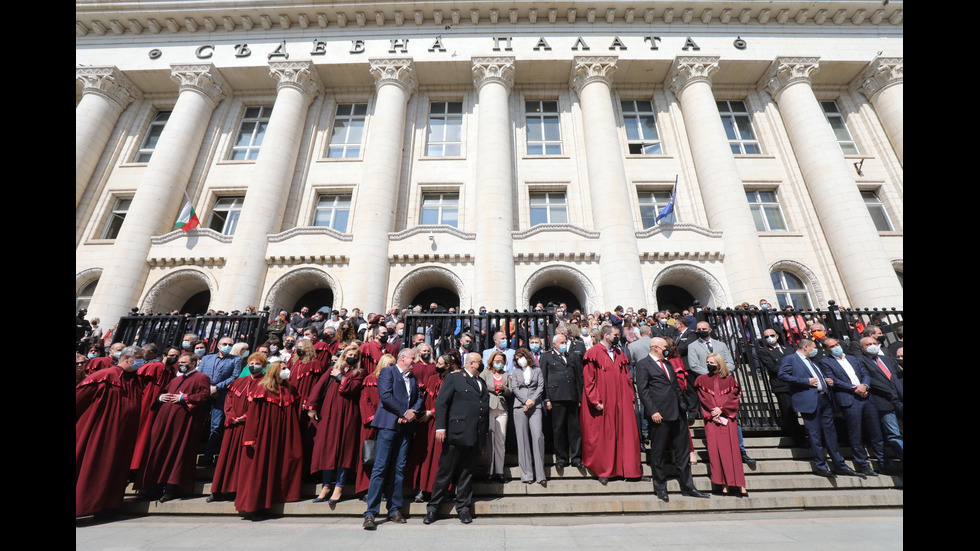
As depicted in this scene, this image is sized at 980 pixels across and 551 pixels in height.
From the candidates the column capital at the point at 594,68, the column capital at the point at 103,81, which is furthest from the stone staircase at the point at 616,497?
the column capital at the point at 103,81

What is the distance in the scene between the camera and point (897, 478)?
20.1 ft

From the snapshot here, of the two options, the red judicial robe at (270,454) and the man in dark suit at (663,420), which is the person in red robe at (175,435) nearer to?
the red judicial robe at (270,454)

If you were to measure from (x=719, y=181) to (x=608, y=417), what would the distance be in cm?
1477

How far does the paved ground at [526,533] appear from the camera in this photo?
13.5 feet

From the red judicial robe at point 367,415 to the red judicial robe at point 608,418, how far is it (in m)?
3.31

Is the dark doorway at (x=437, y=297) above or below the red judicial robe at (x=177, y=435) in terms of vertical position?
above

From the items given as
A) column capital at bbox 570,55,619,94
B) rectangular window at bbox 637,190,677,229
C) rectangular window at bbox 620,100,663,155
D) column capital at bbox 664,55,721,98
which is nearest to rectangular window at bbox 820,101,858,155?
column capital at bbox 664,55,721,98

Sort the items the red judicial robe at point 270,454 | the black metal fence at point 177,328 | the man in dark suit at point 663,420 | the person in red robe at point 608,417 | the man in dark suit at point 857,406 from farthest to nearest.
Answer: the black metal fence at point 177,328
the man in dark suit at point 857,406
the person in red robe at point 608,417
the man in dark suit at point 663,420
the red judicial robe at point 270,454

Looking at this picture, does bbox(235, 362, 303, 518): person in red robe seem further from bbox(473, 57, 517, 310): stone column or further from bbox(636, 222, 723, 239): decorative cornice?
bbox(636, 222, 723, 239): decorative cornice

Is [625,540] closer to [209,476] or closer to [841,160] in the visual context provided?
[209,476]

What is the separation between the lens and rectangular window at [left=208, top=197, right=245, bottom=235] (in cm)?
1786

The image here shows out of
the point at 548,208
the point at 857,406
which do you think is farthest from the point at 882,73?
the point at 857,406

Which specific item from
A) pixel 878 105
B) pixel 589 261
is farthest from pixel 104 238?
pixel 878 105

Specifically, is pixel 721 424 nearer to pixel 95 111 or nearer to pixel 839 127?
pixel 839 127
